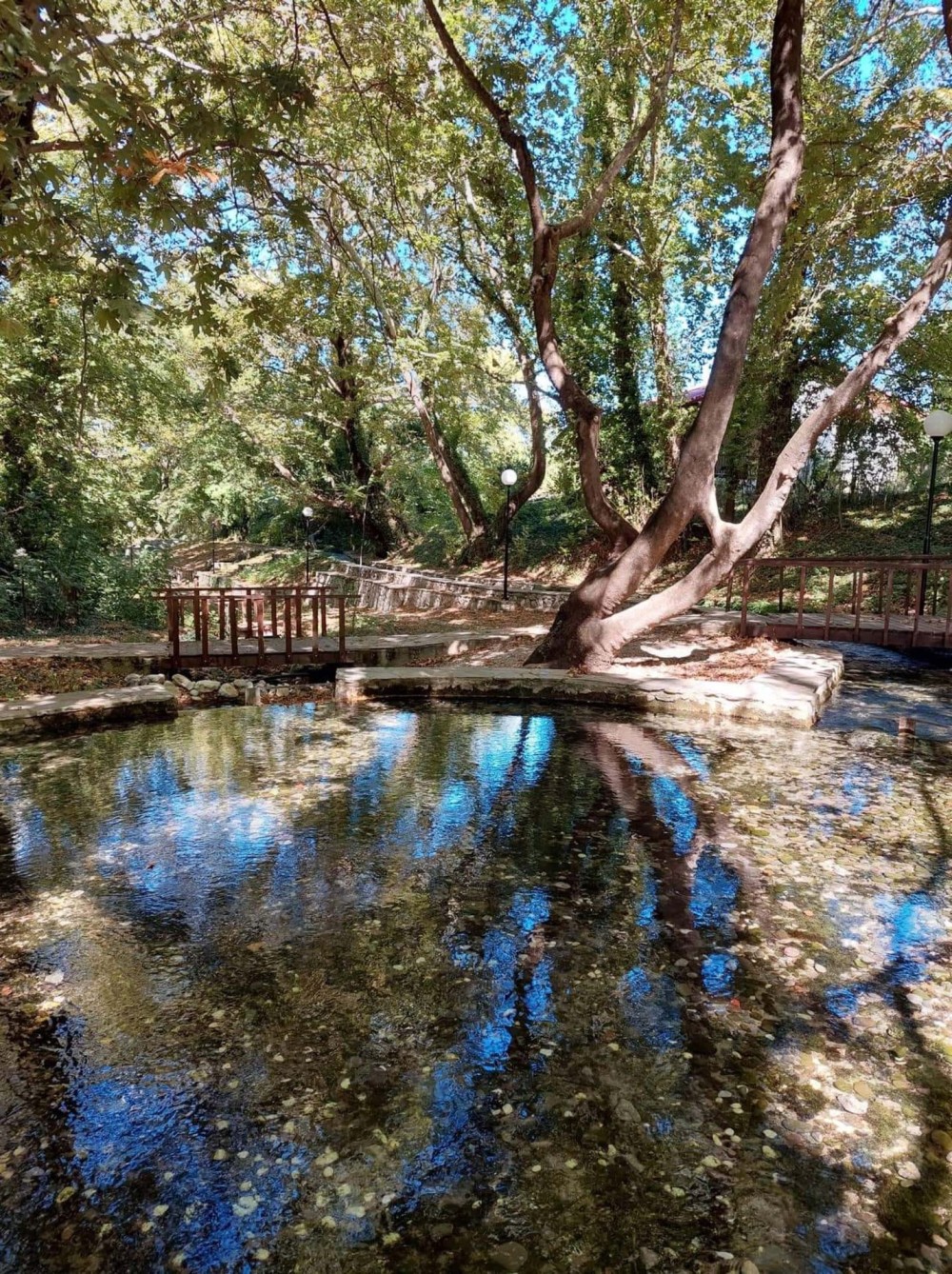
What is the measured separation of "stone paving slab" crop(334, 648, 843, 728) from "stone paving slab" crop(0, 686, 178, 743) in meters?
1.87

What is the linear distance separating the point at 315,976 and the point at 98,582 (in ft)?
41.1

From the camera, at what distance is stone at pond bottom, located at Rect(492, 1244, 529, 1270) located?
175cm

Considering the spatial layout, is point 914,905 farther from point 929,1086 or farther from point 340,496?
point 340,496

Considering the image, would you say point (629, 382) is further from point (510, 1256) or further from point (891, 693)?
point (510, 1256)

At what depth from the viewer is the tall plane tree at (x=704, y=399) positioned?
750 centimetres

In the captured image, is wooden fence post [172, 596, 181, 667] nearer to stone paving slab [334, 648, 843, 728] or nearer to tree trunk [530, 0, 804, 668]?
stone paving slab [334, 648, 843, 728]

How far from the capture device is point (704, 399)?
8008 mm

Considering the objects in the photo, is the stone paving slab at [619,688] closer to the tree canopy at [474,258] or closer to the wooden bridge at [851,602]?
the tree canopy at [474,258]

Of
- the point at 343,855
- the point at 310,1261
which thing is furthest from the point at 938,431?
the point at 310,1261

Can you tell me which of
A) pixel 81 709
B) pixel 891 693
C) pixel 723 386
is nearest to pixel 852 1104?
pixel 81 709

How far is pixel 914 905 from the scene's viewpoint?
353 cm


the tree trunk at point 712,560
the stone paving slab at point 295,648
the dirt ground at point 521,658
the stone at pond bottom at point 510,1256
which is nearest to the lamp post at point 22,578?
the dirt ground at point 521,658

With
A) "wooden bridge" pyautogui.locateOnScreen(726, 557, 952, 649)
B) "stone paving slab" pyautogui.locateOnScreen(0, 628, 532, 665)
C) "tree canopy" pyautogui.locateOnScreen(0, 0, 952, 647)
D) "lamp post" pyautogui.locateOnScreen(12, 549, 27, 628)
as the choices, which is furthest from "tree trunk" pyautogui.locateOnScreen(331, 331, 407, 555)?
"wooden bridge" pyautogui.locateOnScreen(726, 557, 952, 649)

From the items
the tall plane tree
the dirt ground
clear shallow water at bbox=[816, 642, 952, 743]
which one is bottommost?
clear shallow water at bbox=[816, 642, 952, 743]
